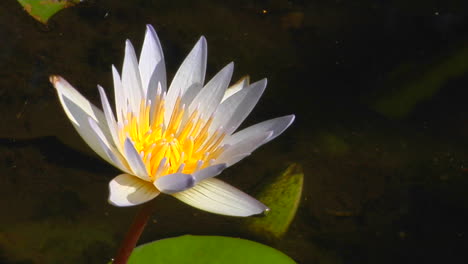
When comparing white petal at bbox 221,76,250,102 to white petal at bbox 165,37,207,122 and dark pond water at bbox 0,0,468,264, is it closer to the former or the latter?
white petal at bbox 165,37,207,122

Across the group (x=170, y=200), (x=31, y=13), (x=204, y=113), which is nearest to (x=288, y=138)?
(x=170, y=200)

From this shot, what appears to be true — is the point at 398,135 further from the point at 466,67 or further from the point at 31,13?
the point at 31,13

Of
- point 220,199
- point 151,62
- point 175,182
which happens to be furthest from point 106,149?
point 151,62

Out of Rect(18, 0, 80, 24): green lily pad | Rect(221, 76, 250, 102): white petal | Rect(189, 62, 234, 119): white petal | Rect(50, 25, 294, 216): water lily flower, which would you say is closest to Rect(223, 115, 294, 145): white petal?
Rect(50, 25, 294, 216): water lily flower

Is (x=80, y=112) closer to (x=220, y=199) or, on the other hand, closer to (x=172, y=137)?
(x=172, y=137)

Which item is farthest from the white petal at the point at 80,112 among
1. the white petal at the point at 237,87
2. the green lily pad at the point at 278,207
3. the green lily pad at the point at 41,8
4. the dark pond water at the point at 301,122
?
the green lily pad at the point at 41,8

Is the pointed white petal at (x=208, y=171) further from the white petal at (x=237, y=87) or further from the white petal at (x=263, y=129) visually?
the white petal at (x=237, y=87)

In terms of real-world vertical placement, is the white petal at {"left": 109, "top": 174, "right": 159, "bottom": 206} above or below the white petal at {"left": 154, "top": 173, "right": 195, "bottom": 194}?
below

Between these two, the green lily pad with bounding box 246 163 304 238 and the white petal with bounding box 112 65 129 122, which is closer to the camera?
the white petal with bounding box 112 65 129 122
